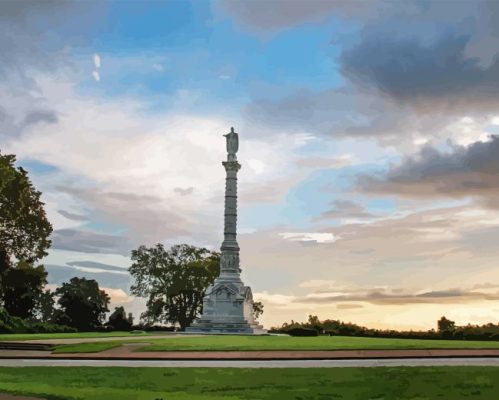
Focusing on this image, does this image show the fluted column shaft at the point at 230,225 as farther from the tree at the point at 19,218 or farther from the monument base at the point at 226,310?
the tree at the point at 19,218

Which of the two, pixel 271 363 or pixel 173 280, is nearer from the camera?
pixel 271 363

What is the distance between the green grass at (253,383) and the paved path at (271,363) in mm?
1464

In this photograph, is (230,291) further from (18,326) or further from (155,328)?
(18,326)

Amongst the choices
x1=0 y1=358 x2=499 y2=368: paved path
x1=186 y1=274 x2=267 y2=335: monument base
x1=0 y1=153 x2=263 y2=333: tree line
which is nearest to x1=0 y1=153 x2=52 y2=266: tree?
x1=0 y1=153 x2=263 y2=333: tree line

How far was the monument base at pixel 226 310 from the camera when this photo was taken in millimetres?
58500

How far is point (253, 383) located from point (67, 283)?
6337 centimetres

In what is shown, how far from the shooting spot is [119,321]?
6662 cm

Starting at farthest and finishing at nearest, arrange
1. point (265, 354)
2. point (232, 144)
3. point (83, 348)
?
point (232, 144) < point (83, 348) < point (265, 354)

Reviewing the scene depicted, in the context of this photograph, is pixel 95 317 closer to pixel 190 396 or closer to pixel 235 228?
pixel 235 228

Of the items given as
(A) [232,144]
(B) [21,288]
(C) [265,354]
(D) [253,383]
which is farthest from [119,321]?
(D) [253,383]

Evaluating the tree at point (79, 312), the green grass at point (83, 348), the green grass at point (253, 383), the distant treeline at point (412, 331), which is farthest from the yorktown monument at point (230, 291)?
the green grass at point (253, 383)

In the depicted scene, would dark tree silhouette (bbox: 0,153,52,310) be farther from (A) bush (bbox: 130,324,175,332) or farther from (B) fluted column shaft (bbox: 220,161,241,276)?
(B) fluted column shaft (bbox: 220,161,241,276)

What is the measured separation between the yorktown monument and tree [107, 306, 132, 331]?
9600 mm

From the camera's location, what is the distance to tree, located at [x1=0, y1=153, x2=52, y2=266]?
58531 millimetres
